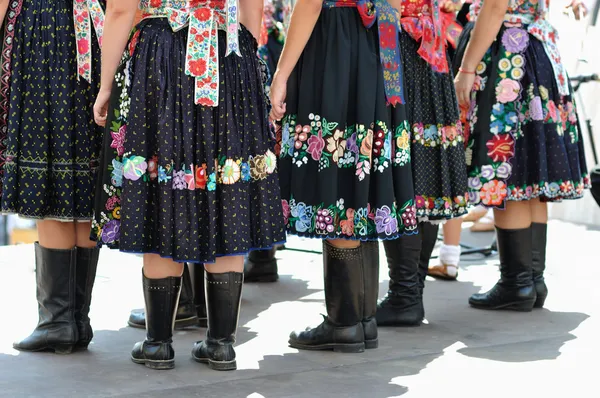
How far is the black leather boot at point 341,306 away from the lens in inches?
144

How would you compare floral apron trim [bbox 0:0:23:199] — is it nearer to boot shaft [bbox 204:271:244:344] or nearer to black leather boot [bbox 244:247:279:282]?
boot shaft [bbox 204:271:244:344]

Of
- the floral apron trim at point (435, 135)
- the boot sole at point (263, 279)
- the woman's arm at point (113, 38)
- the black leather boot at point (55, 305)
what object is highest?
the woman's arm at point (113, 38)

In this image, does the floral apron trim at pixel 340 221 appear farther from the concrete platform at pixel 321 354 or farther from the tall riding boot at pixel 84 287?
the tall riding boot at pixel 84 287

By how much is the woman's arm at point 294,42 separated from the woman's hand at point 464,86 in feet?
3.73

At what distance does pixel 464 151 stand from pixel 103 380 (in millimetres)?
1890

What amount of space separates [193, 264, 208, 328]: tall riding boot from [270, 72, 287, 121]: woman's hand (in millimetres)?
923

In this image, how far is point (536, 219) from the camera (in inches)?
184

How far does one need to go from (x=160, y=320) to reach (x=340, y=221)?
0.76 meters

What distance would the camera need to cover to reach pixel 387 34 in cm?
363

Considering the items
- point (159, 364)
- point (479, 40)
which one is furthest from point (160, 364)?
point (479, 40)

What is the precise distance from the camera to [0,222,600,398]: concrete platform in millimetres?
3223

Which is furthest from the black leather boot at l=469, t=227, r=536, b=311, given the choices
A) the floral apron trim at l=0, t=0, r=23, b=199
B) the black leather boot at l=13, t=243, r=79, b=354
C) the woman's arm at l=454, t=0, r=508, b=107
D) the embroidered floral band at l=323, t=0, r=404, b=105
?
the floral apron trim at l=0, t=0, r=23, b=199

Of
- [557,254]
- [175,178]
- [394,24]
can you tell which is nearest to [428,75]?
[394,24]

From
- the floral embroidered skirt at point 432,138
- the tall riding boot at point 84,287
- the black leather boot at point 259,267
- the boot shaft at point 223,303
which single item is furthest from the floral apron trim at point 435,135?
the black leather boot at point 259,267
